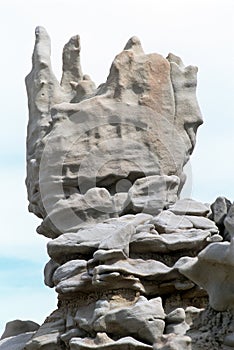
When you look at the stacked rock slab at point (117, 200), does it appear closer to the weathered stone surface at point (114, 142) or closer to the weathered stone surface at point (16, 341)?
the weathered stone surface at point (114, 142)

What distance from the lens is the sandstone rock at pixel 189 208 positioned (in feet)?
39.2

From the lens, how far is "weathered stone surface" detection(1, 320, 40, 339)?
1324cm

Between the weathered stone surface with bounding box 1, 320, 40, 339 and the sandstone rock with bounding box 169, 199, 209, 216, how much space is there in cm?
250

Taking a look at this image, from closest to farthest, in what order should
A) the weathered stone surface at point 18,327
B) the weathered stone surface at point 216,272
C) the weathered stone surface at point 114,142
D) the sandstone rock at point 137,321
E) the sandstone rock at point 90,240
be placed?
the weathered stone surface at point 216,272 < the sandstone rock at point 137,321 < the sandstone rock at point 90,240 < the weathered stone surface at point 114,142 < the weathered stone surface at point 18,327

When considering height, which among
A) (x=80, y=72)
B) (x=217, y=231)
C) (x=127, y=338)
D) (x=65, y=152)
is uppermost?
(x=80, y=72)

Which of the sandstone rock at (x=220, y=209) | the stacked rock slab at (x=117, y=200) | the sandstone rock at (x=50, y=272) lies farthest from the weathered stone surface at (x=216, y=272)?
the sandstone rock at (x=50, y=272)

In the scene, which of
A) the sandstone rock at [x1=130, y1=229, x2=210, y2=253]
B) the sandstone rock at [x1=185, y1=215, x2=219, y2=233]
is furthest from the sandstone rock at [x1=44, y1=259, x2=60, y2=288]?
the sandstone rock at [x1=185, y1=215, x2=219, y2=233]

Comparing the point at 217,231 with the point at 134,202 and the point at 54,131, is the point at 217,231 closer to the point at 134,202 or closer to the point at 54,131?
the point at 134,202

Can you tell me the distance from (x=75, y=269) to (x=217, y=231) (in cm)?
158

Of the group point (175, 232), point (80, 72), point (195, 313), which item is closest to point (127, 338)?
point (195, 313)

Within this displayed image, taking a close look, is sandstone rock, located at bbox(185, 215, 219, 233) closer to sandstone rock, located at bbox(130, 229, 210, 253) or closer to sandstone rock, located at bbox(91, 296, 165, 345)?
sandstone rock, located at bbox(130, 229, 210, 253)

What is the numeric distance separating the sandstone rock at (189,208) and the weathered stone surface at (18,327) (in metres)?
2.50

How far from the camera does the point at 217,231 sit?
11586mm

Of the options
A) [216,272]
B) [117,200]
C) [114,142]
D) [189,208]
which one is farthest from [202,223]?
[216,272]
